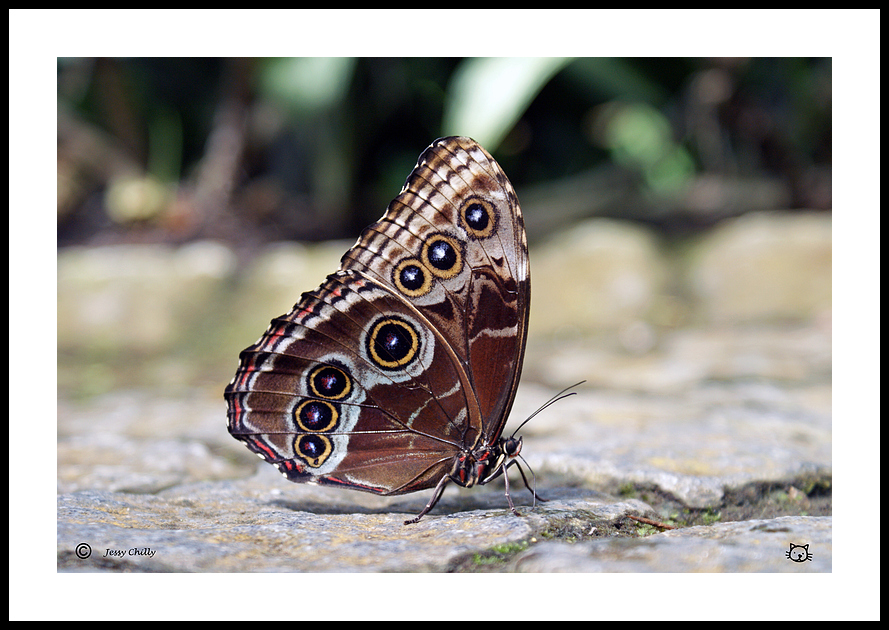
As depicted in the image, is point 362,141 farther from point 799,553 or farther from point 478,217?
point 799,553

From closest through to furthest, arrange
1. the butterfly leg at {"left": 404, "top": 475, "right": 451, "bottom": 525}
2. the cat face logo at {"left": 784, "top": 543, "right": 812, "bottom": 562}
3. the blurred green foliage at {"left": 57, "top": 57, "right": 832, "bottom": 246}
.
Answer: the cat face logo at {"left": 784, "top": 543, "right": 812, "bottom": 562}, the butterfly leg at {"left": 404, "top": 475, "right": 451, "bottom": 525}, the blurred green foliage at {"left": 57, "top": 57, "right": 832, "bottom": 246}

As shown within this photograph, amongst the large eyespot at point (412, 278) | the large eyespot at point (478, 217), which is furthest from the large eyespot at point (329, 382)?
the large eyespot at point (478, 217)

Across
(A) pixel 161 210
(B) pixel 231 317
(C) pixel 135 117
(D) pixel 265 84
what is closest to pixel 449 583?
(B) pixel 231 317

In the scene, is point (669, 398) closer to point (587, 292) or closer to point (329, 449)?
point (329, 449)

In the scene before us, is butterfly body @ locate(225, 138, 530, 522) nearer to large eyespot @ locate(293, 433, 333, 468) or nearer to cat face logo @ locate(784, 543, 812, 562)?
large eyespot @ locate(293, 433, 333, 468)

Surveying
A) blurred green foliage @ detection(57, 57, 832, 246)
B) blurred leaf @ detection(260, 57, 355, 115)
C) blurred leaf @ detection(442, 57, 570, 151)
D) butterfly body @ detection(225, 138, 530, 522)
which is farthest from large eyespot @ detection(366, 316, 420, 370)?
blurred leaf @ detection(260, 57, 355, 115)

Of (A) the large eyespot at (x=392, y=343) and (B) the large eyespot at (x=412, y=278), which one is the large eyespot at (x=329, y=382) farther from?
(B) the large eyespot at (x=412, y=278)

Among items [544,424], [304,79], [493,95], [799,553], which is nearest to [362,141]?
[304,79]
